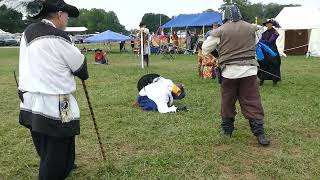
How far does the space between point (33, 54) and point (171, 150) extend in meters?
2.37

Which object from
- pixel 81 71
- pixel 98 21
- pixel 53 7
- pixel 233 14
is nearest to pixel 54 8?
pixel 53 7

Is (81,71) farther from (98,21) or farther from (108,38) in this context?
(98,21)

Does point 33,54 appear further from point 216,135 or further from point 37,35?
point 216,135

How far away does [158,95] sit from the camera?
757 cm

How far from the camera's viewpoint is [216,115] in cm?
715

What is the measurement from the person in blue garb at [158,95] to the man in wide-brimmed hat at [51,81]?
3.90 m

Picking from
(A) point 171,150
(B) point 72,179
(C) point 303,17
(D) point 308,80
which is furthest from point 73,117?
(C) point 303,17

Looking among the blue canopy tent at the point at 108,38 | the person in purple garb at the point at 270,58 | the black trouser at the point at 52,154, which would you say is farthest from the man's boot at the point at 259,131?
the blue canopy tent at the point at 108,38

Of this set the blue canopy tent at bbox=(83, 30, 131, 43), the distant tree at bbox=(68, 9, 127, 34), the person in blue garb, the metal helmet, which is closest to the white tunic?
the person in blue garb

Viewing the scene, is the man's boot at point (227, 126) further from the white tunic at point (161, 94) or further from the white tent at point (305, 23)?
the white tent at point (305, 23)

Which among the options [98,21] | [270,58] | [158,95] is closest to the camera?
[158,95]

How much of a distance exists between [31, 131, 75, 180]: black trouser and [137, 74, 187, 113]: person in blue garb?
12.5ft

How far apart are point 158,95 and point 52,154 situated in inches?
164

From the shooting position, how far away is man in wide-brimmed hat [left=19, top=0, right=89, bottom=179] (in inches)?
131
